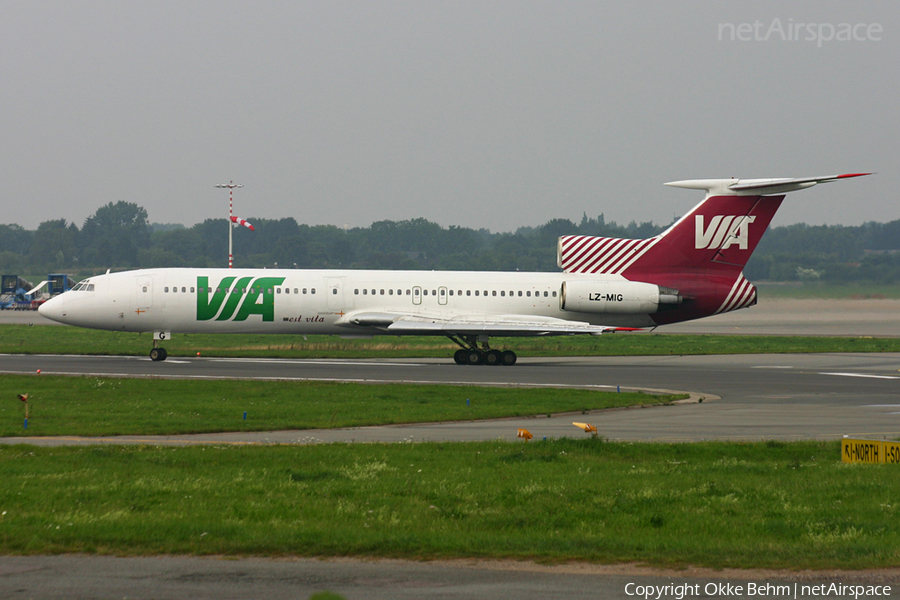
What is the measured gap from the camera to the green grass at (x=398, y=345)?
4397cm

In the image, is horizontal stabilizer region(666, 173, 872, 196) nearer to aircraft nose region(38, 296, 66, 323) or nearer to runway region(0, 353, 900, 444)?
runway region(0, 353, 900, 444)

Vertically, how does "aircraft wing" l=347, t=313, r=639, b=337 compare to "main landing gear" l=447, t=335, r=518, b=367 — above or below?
above

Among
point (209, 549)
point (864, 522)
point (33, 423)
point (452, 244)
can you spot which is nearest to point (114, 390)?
point (33, 423)

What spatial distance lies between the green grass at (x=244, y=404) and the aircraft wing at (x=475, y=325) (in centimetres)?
1016

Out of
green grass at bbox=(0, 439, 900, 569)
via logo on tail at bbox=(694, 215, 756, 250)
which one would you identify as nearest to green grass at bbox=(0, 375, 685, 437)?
green grass at bbox=(0, 439, 900, 569)

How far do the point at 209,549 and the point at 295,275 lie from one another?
31104mm

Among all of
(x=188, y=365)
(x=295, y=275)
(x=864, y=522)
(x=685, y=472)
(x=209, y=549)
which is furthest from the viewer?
(x=295, y=275)

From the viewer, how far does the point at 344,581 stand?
9.20 metres

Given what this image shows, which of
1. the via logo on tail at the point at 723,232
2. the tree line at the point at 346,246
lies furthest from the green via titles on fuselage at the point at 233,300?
the tree line at the point at 346,246

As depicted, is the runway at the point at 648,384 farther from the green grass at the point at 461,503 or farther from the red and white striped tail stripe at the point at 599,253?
the red and white striped tail stripe at the point at 599,253

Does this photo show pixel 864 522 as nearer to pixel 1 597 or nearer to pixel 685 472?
pixel 685 472

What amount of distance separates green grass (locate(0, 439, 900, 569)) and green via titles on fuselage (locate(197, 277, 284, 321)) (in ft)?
75.8

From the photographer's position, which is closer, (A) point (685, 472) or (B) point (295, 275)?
(A) point (685, 472)

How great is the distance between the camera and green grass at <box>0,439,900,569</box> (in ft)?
33.9
